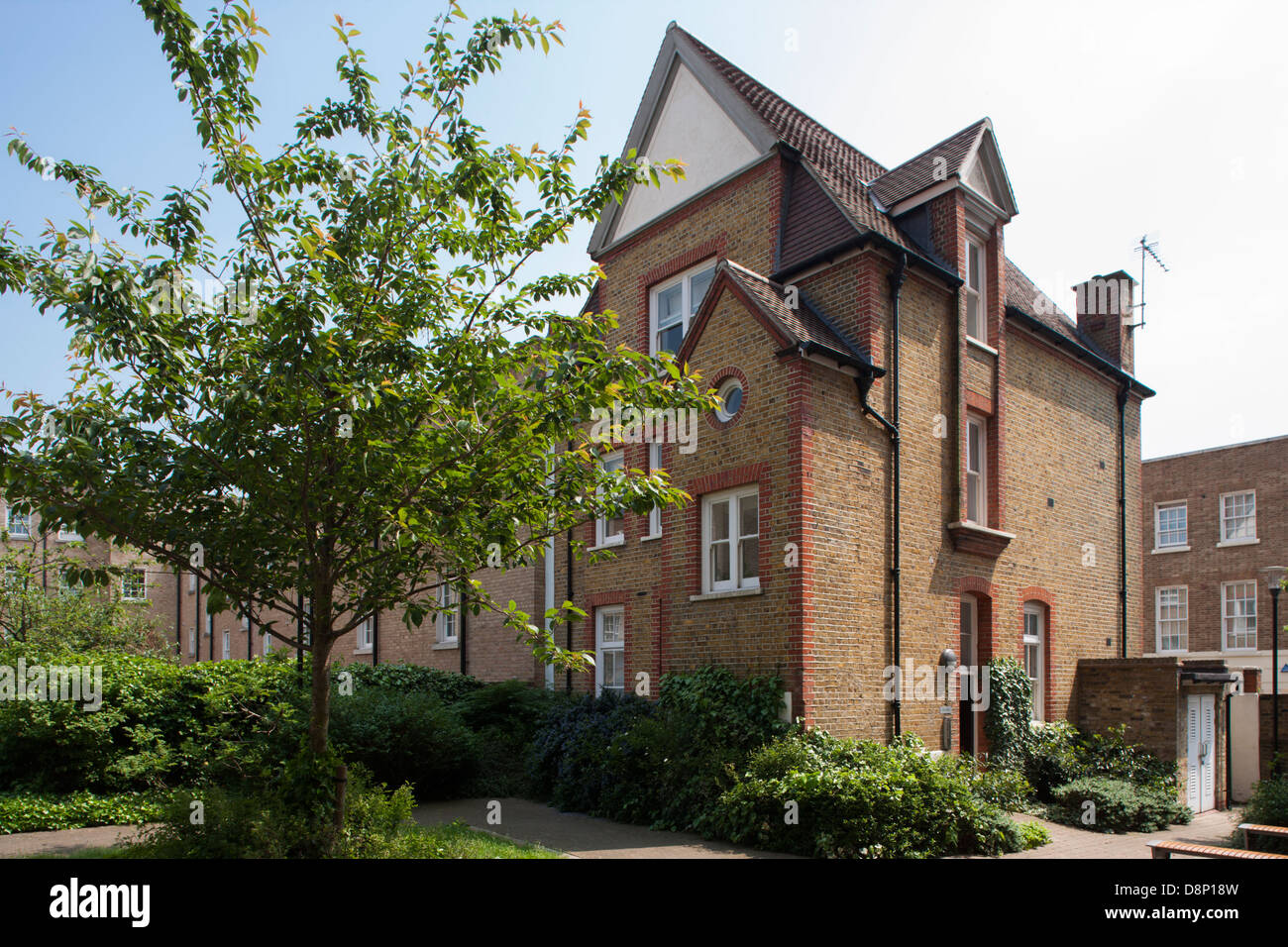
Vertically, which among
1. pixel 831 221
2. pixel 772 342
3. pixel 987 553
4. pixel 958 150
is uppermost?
pixel 958 150

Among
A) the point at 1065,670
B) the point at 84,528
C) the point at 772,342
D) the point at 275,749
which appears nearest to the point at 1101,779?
the point at 1065,670

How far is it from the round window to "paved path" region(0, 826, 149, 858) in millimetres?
9283

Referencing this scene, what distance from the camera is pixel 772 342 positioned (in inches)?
522

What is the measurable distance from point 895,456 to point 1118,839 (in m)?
6.09

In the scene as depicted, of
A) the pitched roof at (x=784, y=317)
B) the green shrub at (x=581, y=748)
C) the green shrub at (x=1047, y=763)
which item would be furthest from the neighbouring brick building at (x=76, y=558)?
the green shrub at (x=1047, y=763)

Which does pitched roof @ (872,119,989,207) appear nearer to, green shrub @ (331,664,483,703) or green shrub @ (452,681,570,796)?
green shrub @ (452,681,570,796)

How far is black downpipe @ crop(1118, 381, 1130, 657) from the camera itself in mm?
19125

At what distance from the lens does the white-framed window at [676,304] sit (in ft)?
54.6

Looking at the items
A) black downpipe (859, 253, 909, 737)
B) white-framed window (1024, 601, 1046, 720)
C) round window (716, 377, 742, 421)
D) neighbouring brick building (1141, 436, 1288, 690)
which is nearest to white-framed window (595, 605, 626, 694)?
round window (716, 377, 742, 421)

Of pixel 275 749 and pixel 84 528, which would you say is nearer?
pixel 84 528

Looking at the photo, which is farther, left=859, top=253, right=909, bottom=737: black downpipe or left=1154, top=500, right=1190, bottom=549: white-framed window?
left=1154, top=500, right=1190, bottom=549: white-framed window

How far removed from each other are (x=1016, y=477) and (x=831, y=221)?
5976mm
